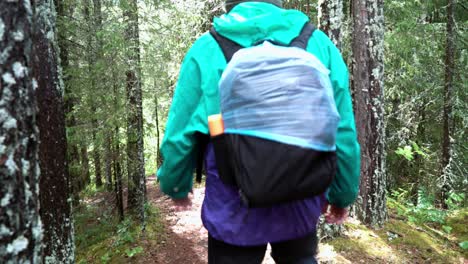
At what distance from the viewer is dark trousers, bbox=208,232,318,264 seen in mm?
1993

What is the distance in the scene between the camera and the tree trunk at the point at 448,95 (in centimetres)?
991

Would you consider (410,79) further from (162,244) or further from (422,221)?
(162,244)

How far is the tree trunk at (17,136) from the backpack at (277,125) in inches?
31.5

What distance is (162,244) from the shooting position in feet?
25.9

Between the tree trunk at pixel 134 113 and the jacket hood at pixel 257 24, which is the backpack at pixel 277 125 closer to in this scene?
the jacket hood at pixel 257 24

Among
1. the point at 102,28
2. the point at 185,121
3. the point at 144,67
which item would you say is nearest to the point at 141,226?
the point at 144,67

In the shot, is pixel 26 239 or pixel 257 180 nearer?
pixel 26 239

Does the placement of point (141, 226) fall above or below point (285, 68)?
below

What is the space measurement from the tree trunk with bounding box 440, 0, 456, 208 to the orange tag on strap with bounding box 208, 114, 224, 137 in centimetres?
958

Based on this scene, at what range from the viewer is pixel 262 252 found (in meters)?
2.05

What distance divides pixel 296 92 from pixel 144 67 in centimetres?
788

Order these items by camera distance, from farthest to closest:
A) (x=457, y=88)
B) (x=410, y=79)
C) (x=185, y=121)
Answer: (x=410, y=79), (x=457, y=88), (x=185, y=121)

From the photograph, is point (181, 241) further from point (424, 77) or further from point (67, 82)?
point (424, 77)

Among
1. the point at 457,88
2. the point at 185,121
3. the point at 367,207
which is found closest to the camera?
the point at 185,121
